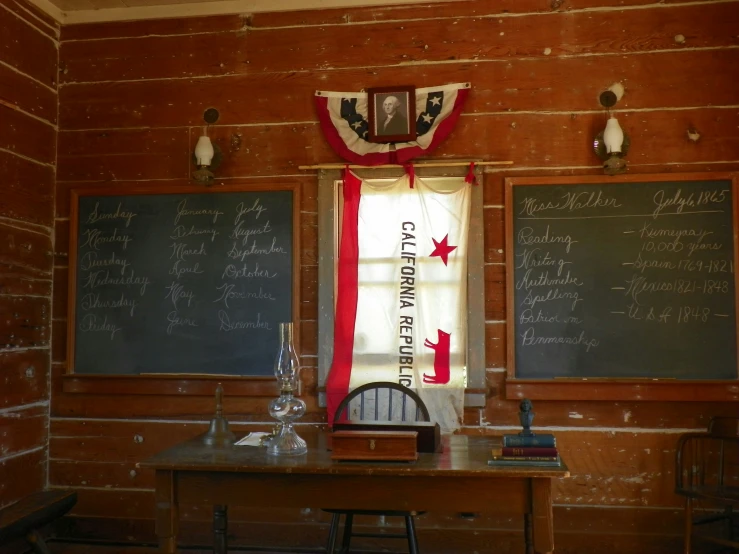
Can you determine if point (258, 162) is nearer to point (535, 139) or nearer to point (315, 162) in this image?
point (315, 162)

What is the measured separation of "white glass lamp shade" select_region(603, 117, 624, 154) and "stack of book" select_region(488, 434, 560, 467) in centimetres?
173

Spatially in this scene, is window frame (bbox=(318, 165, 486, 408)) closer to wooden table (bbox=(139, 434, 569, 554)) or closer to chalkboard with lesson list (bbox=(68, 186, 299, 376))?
chalkboard with lesson list (bbox=(68, 186, 299, 376))

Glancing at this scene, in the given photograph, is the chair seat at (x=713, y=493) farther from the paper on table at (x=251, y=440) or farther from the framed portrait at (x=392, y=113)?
the framed portrait at (x=392, y=113)

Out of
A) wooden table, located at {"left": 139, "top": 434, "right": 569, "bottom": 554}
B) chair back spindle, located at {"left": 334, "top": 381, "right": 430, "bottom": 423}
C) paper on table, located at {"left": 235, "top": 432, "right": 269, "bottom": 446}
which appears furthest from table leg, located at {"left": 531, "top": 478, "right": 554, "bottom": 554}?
paper on table, located at {"left": 235, "top": 432, "right": 269, "bottom": 446}

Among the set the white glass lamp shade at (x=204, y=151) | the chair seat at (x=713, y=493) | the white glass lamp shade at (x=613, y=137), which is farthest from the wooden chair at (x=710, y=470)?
the white glass lamp shade at (x=204, y=151)

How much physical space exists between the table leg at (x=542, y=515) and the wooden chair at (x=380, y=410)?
0.71m

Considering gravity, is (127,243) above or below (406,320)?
above

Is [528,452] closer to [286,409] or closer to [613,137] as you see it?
[286,409]

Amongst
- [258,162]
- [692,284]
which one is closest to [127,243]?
[258,162]

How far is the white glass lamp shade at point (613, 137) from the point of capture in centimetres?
338

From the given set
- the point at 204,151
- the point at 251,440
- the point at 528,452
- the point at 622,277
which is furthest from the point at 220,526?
the point at 622,277

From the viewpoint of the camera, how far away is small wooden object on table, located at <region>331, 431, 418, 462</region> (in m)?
2.27

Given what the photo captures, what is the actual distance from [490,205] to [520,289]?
0.46 m

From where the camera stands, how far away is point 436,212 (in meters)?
3.59
